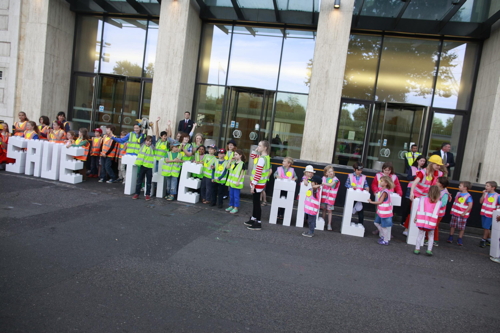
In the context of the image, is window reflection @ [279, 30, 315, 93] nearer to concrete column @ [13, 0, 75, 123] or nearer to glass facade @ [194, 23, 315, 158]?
glass facade @ [194, 23, 315, 158]

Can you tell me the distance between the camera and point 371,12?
42.4 feet

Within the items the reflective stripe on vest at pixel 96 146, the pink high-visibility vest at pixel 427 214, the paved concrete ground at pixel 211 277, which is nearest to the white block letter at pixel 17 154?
the reflective stripe on vest at pixel 96 146

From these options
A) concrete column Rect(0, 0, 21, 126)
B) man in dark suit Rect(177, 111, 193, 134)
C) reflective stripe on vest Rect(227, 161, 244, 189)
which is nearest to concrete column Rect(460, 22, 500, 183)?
reflective stripe on vest Rect(227, 161, 244, 189)

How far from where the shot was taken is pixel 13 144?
437 inches

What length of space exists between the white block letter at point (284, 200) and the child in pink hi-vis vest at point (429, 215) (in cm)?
273

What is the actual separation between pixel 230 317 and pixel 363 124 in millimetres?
11872

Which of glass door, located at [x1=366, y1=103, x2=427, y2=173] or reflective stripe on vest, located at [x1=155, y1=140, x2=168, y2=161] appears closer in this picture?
reflective stripe on vest, located at [x1=155, y1=140, x2=168, y2=161]

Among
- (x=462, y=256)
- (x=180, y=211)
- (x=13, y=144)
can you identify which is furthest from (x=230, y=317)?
(x=13, y=144)

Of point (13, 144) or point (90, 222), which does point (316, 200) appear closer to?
point (90, 222)

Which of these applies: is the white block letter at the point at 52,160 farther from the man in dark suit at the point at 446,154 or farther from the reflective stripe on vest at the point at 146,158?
the man in dark suit at the point at 446,154

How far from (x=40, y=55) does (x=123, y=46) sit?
11.2 ft

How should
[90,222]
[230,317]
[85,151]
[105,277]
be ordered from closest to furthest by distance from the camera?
[230,317]
[105,277]
[90,222]
[85,151]

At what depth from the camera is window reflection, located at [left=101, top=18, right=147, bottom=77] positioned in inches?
627

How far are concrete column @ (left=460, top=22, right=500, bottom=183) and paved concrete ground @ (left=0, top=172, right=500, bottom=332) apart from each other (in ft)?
16.8
